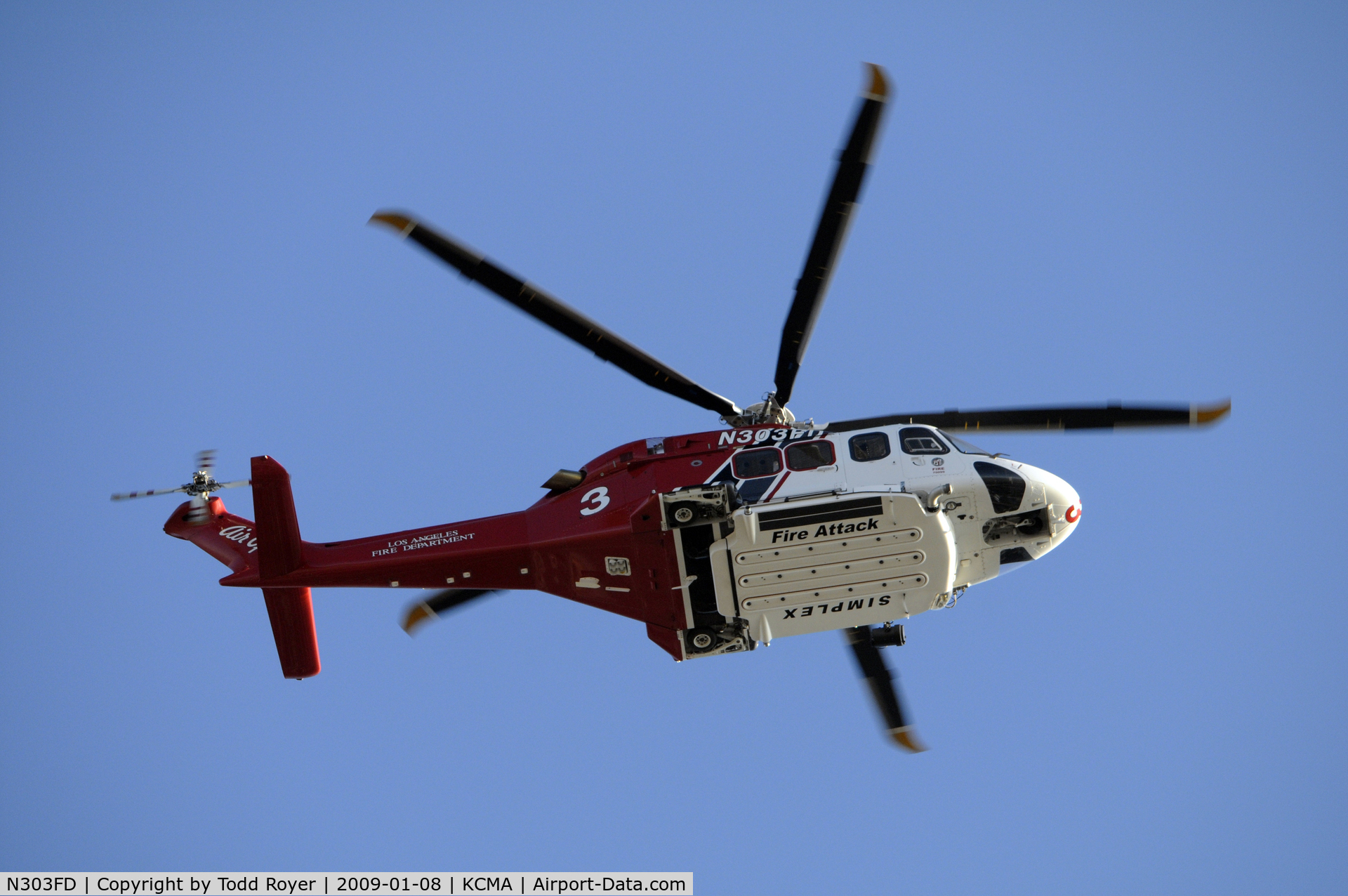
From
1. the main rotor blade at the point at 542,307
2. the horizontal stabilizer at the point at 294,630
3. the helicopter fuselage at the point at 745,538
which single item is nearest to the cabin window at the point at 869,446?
the helicopter fuselage at the point at 745,538

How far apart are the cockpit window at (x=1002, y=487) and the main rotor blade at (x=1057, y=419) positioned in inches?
25.6

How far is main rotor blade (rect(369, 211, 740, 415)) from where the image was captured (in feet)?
43.7

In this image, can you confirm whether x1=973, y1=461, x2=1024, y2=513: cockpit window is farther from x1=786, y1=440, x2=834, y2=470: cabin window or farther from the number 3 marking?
the number 3 marking

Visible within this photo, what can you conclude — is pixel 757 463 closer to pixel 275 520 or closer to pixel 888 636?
pixel 888 636

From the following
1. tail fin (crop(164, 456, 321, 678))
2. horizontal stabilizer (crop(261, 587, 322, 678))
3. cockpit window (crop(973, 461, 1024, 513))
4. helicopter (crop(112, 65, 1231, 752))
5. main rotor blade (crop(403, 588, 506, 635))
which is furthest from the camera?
main rotor blade (crop(403, 588, 506, 635))

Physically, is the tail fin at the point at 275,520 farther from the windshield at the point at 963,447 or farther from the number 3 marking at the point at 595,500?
the windshield at the point at 963,447

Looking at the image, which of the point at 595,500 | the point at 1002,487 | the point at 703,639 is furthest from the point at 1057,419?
the point at 595,500

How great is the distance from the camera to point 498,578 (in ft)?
49.0

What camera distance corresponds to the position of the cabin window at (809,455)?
14367 mm

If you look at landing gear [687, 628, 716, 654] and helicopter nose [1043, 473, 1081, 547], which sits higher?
helicopter nose [1043, 473, 1081, 547]

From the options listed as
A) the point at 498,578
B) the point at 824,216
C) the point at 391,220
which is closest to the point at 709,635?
the point at 498,578

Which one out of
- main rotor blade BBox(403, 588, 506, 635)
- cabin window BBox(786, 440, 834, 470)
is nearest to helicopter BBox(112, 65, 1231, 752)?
cabin window BBox(786, 440, 834, 470)

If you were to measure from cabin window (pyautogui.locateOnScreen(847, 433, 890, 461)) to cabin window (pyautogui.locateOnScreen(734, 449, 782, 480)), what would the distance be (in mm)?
923

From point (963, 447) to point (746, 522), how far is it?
10.4 ft
